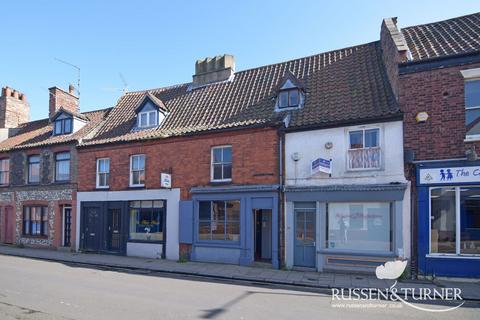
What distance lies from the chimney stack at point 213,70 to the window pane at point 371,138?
915 cm

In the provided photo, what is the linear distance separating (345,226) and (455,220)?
11.8 ft

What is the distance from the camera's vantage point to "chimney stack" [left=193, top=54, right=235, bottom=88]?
1866 cm

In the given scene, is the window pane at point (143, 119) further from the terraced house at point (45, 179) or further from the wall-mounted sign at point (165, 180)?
the wall-mounted sign at point (165, 180)

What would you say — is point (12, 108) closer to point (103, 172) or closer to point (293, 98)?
point (103, 172)

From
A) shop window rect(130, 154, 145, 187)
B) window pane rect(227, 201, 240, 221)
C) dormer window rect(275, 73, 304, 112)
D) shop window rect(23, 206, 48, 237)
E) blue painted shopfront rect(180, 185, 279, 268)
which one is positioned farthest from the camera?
shop window rect(23, 206, 48, 237)

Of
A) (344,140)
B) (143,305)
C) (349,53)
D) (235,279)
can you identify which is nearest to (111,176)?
(235,279)

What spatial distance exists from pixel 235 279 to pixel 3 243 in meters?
18.4

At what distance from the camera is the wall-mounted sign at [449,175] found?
1060 cm

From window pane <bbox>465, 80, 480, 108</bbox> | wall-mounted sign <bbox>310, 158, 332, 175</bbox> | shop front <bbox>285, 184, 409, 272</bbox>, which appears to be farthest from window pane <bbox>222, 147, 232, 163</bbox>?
window pane <bbox>465, 80, 480, 108</bbox>

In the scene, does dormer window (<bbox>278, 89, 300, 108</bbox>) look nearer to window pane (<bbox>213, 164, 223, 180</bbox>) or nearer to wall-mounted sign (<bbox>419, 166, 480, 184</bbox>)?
window pane (<bbox>213, 164, 223, 180</bbox>)

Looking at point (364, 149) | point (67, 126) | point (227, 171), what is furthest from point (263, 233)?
point (67, 126)

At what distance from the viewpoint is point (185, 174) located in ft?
50.3

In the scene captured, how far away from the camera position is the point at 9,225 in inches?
836

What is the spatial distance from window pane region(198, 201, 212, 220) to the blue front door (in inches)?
159
